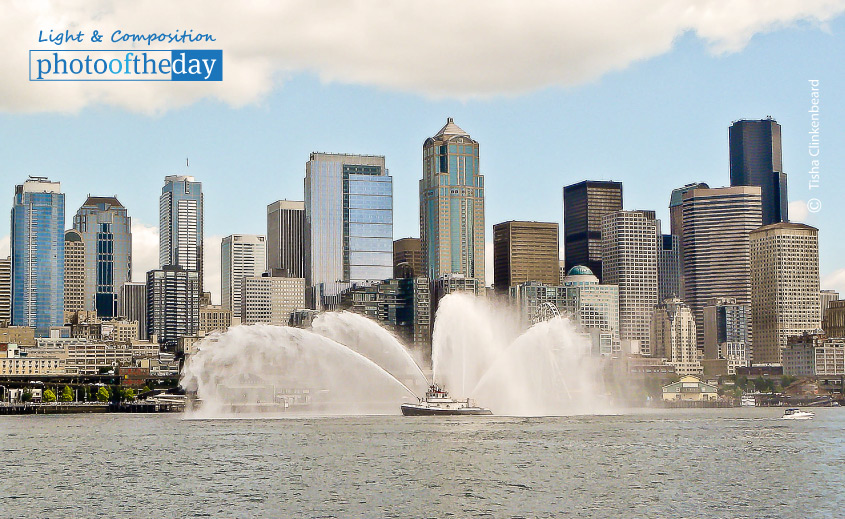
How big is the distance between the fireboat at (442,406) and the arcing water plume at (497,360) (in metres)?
3.81

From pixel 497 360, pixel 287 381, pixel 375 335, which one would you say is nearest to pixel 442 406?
pixel 497 360

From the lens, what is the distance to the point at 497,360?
5915 inches

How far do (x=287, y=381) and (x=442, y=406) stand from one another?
49262 millimetres

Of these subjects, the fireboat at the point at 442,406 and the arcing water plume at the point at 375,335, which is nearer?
the arcing water plume at the point at 375,335

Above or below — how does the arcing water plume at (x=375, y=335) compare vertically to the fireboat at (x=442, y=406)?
above

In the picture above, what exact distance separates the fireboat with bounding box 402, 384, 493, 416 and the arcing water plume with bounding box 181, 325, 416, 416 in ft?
10.2

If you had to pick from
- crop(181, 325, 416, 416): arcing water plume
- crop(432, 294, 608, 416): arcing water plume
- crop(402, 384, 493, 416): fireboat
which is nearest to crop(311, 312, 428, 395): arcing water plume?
crop(181, 325, 416, 416): arcing water plume

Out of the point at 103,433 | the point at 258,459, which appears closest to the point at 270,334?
the point at 103,433

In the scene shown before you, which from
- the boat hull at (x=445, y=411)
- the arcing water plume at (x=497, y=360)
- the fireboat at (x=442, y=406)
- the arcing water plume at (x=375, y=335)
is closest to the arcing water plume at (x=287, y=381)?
the arcing water plume at (x=375, y=335)

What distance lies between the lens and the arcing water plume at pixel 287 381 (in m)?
160

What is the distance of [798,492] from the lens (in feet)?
237

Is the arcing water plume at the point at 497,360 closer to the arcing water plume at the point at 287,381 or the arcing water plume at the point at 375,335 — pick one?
the arcing water plume at the point at 375,335

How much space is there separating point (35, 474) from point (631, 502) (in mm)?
40434

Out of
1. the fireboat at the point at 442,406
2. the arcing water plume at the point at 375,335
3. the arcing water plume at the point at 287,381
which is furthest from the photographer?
the arcing water plume at the point at 287,381
